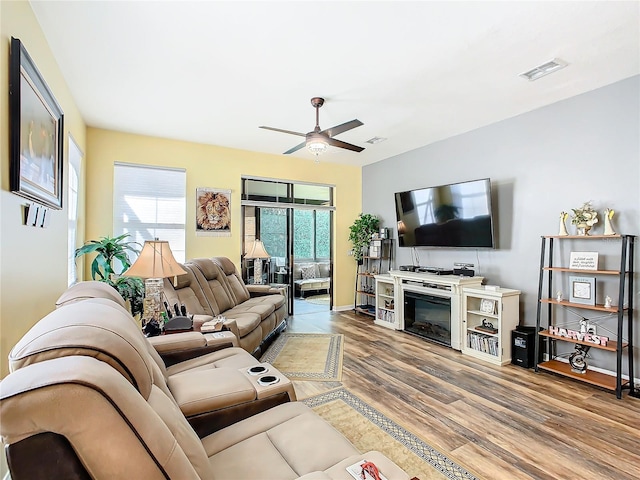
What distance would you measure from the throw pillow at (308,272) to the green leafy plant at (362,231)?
41.4 inches

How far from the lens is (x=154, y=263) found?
8.57ft

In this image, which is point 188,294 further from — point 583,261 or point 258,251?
point 583,261

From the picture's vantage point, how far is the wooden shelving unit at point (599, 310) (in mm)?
2887

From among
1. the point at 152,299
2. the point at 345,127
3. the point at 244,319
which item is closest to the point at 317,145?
the point at 345,127

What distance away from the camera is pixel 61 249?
2.86 metres

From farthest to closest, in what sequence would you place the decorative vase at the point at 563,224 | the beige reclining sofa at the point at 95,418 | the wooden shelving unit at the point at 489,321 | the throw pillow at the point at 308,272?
the throw pillow at the point at 308,272 < the wooden shelving unit at the point at 489,321 < the decorative vase at the point at 563,224 < the beige reclining sofa at the point at 95,418

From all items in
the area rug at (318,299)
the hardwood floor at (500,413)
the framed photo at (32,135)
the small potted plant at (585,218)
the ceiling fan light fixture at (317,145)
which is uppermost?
the ceiling fan light fixture at (317,145)

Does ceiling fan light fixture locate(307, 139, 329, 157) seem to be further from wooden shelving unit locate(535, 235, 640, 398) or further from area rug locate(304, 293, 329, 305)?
area rug locate(304, 293, 329, 305)

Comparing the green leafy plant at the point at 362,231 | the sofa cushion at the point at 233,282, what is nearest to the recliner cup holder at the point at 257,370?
the sofa cushion at the point at 233,282

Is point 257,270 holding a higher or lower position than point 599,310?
higher

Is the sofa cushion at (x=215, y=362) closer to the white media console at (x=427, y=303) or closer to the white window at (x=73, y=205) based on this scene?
the white window at (x=73, y=205)

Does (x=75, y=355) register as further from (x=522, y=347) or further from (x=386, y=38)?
(x=522, y=347)

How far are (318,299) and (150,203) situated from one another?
3809 mm

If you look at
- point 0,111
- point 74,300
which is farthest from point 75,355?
point 0,111
